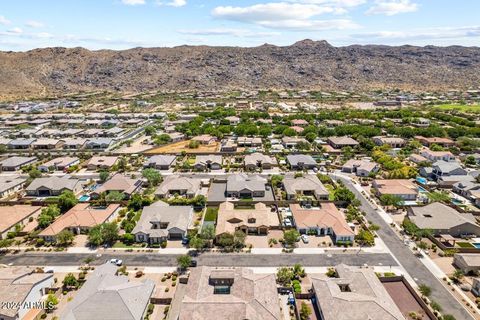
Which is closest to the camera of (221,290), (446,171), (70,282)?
(221,290)

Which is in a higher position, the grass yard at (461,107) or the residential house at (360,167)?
the grass yard at (461,107)

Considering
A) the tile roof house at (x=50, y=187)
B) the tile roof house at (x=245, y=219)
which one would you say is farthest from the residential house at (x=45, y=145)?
the tile roof house at (x=245, y=219)

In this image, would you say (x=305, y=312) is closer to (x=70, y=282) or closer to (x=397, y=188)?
(x=70, y=282)

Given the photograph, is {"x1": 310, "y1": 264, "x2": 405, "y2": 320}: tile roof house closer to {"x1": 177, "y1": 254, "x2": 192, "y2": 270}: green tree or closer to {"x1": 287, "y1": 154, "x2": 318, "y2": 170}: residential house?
{"x1": 177, "y1": 254, "x2": 192, "y2": 270}: green tree

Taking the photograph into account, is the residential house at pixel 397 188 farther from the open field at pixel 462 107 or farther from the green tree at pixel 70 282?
the open field at pixel 462 107

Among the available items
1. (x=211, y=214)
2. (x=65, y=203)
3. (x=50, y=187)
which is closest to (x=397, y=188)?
(x=211, y=214)

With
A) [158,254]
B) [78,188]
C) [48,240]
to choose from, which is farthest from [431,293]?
[78,188]

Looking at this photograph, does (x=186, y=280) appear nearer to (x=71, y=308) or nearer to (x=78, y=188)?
(x=71, y=308)
